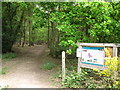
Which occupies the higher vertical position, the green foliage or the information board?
the information board

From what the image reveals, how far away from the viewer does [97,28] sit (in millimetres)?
5883

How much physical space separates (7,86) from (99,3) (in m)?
5.79

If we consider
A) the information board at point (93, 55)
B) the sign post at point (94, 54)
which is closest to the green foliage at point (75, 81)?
the sign post at point (94, 54)

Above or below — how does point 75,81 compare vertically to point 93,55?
below

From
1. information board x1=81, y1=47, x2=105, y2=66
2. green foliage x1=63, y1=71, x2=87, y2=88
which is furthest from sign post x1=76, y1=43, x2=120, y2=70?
green foliage x1=63, y1=71, x2=87, y2=88

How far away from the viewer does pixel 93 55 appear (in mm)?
5184

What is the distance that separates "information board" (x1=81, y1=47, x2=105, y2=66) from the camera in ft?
16.4

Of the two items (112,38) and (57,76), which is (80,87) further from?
(112,38)

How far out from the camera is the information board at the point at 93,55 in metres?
5.01

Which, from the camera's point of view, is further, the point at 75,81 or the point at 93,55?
the point at 75,81

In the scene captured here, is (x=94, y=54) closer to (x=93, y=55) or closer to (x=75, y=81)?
(x=93, y=55)

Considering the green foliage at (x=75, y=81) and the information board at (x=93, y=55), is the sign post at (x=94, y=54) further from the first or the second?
the green foliage at (x=75, y=81)

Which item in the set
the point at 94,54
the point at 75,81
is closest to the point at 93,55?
the point at 94,54

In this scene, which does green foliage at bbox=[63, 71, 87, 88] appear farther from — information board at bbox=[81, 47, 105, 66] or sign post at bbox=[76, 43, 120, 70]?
information board at bbox=[81, 47, 105, 66]
